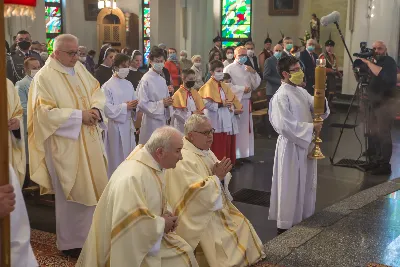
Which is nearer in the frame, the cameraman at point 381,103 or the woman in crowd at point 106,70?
the cameraman at point 381,103

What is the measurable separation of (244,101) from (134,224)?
20.6 feet

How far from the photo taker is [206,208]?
428cm

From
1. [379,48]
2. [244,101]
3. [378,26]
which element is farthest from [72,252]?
[378,26]

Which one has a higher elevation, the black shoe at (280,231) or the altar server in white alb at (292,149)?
the altar server in white alb at (292,149)

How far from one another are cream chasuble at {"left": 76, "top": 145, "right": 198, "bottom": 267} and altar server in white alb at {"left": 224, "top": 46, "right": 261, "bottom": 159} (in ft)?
18.3

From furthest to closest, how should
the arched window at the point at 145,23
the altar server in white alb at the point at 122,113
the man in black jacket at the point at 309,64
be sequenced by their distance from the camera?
the arched window at the point at 145,23 → the man in black jacket at the point at 309,64 → the altar server in white alb at the point at 122,113

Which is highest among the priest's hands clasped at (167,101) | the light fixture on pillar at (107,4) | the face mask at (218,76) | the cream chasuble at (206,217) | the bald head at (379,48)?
the light fixture on pillar at (107,4)

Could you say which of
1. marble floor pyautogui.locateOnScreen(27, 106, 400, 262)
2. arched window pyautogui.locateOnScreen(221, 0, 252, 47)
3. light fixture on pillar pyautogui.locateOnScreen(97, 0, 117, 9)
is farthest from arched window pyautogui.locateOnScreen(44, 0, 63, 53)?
marble floor pyautogui.locateOnScreen(27, 106, 400, 262)

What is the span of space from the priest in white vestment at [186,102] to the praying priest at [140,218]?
13.4ft

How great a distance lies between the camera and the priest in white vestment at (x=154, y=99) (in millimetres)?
7629

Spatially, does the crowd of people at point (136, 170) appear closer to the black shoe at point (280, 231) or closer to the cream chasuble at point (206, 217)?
the cream chasuble at point (206, 217)

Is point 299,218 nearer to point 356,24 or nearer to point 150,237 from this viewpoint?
point 150,237

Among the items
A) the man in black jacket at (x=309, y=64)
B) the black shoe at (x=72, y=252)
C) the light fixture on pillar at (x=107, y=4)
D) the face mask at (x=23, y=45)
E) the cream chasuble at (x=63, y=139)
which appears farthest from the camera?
the light fixture on pillar at (x=107, y=4)

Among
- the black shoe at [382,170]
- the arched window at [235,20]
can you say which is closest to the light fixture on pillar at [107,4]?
the arched window at [235,20]
